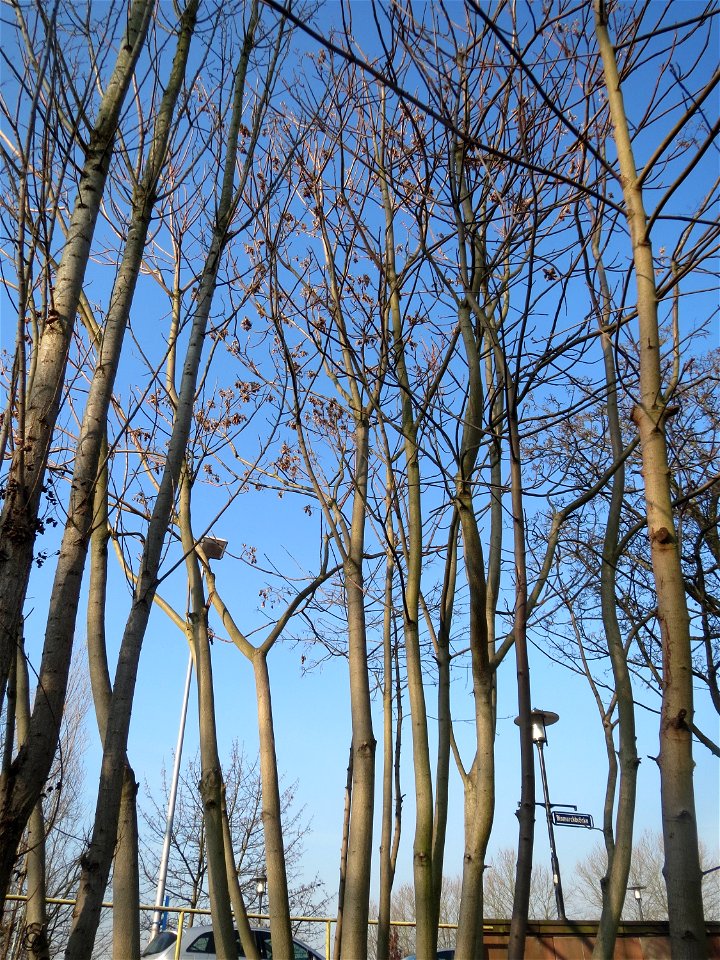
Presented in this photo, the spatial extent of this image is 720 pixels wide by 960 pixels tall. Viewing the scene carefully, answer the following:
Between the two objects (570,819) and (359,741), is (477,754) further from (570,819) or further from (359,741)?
(570,819)

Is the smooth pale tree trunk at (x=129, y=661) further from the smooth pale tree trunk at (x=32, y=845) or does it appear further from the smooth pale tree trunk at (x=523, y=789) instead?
the smooth pale tree trunk at (x=523, y=789)

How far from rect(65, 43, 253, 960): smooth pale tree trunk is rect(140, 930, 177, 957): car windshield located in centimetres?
887

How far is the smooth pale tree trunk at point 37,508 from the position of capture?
239 centimetres

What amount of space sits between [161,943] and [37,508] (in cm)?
965

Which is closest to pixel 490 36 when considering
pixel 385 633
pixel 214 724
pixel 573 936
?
pixel 385 633

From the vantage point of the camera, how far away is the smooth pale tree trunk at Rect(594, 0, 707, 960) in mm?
Result: 1862

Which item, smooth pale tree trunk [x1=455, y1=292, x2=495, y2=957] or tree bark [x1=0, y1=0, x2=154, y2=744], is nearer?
tree bark [x1=0, y1=0, x2=154, y2=744]

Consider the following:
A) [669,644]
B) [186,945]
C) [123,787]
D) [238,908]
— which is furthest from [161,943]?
[669,644]

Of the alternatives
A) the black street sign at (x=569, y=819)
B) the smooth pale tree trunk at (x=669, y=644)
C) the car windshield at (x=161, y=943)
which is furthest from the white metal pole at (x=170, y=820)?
the smooth pale tree trunk at (x=669, y=644)

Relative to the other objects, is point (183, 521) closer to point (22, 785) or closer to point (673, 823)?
point (22, 785)

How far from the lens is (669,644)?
2.07 meters

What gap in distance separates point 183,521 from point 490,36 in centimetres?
313

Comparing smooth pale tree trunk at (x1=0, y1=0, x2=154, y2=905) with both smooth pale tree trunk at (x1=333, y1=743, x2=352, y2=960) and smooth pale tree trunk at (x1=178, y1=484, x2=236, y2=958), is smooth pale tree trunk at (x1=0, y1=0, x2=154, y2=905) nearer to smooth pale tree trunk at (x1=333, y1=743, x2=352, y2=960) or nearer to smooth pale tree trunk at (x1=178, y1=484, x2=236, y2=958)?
smooth pale tree trunk at (x1=178, y1=484, x2=236, y2=958)

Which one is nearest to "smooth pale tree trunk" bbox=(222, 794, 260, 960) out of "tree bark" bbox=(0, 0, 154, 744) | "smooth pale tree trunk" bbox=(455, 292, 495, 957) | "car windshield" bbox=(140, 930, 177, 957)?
"smooth pale tree trunk" bbox=(455, 292, 495, 957)
